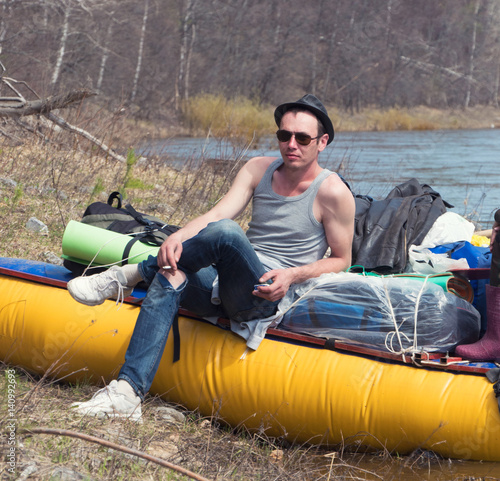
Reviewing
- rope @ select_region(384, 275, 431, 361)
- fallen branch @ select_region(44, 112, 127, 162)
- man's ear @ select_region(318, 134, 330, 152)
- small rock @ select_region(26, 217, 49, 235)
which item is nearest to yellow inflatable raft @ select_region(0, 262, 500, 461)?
rope @ select_region(384, 275, 431, 361)

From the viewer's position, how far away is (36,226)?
5.42m

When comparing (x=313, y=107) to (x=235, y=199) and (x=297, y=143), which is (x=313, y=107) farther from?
(x=235, y=199)

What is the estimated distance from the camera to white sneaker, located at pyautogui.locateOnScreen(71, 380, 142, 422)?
273 cm

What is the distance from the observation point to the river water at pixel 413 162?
825cm

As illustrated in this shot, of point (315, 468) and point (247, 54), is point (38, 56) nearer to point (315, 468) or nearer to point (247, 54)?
point (247, 54)

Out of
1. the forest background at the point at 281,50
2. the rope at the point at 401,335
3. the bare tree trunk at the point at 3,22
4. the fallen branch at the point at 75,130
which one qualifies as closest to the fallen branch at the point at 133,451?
the rope at the point at 401,335

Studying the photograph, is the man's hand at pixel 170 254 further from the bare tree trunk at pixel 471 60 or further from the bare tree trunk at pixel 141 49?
the bare tree trunk at pixel 471 60

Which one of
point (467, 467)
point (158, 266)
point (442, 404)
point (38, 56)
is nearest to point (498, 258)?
point (442, 404)

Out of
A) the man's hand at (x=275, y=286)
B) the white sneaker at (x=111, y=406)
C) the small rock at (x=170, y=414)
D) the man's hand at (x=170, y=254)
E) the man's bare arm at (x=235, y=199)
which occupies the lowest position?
the small rock at (x=170, y=414)

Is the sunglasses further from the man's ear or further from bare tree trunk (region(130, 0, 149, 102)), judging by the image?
bare tree trunk (region(130, 0, 149, 102))

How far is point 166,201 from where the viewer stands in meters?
7.43

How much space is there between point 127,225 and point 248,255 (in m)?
0.99

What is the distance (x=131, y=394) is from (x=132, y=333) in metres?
0.32

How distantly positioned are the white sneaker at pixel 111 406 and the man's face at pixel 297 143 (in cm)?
122
